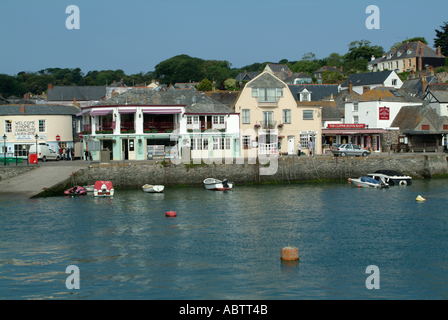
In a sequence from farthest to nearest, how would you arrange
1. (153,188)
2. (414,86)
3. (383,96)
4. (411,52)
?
(411,52) → (414,86) → (383,96) → (153,188)

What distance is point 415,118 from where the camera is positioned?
197 ft

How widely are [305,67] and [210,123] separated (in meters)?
95.8

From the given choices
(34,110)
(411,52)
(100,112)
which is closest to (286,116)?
(100,112)

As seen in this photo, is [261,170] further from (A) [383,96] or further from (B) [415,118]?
(A) [383,96]

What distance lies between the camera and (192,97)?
54375 mm

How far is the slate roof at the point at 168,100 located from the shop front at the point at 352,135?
14.6 meters

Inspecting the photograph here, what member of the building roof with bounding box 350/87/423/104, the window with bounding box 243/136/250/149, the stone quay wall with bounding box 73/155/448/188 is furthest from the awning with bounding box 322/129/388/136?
the window with bounding box 243/136/250/149

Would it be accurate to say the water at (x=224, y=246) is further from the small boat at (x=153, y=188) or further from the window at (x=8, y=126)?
the window at (x=8, y=126)

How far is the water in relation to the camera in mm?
18438

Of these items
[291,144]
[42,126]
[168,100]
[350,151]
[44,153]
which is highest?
[168,100]

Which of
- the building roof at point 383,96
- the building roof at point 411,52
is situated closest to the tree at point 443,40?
the building roof at point 411,52

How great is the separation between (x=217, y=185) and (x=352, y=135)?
26.9m

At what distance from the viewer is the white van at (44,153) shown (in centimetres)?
5012
